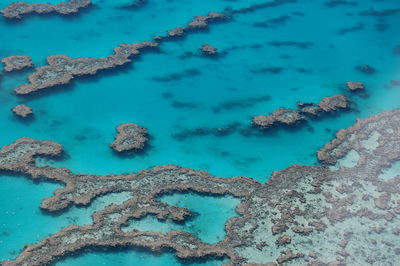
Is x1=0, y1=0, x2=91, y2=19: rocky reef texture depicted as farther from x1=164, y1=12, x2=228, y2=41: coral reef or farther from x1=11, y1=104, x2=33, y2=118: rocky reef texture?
x1=11, y1=104, x2=33, y2=118: rocky reef texture

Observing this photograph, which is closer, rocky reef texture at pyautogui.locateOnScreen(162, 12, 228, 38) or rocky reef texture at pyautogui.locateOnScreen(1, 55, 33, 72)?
rocky reef texture at pyautogui.locateOnScreen(1, 55, 33, 72)

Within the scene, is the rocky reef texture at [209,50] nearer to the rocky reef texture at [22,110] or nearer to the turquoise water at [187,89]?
the turquoise water at [187,89]

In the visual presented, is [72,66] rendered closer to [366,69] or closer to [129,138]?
[129,138]

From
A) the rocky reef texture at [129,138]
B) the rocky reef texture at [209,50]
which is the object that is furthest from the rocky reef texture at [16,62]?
the rocky reef texture at [209,50]

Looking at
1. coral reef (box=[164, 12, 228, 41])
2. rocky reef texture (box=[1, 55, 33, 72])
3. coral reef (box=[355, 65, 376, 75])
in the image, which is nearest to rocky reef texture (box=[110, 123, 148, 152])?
rocky reef texture (box=[1, 55, 33, 72])

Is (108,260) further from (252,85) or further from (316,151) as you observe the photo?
(252,85)

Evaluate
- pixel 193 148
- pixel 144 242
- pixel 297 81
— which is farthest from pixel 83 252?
pixel 297 81
